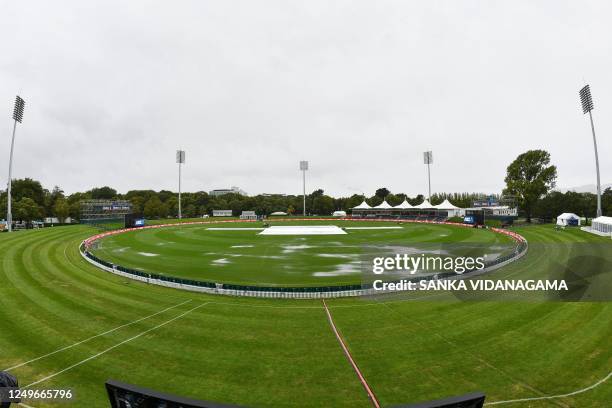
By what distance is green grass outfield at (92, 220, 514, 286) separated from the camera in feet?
101

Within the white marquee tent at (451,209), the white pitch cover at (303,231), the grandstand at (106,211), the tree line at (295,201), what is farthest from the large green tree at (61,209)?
the white marquee tent at (451,209)

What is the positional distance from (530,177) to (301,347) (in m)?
89.1

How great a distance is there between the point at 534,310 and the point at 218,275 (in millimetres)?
25064

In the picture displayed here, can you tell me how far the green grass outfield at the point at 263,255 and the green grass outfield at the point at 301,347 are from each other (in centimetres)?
686

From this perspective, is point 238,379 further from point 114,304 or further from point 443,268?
point 443,268

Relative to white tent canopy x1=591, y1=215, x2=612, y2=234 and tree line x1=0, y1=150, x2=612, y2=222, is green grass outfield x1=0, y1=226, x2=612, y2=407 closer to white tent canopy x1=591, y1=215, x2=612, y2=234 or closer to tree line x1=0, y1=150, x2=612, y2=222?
white tent canopy x1=591, y1=215, x2=612, y2=234

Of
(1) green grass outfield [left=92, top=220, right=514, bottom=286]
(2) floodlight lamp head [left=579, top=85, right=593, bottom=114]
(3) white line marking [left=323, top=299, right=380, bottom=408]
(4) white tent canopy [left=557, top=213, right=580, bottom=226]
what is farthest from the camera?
(4) white tent canopy [left=557, top=213, right=580, bottom=226]

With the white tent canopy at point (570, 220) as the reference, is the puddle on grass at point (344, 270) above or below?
below

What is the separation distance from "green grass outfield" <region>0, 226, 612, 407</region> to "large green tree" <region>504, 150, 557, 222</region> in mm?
70496

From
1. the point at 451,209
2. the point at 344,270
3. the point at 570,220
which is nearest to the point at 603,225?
the point at 570,220

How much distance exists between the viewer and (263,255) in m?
41.4

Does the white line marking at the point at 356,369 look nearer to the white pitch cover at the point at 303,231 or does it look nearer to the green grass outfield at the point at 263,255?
the green grass outfield at the point at 263,255

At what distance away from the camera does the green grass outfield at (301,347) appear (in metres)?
12.2

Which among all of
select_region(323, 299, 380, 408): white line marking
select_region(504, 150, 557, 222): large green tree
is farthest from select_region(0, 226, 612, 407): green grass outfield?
select_region(504, 150, 557, 222): large green tree
